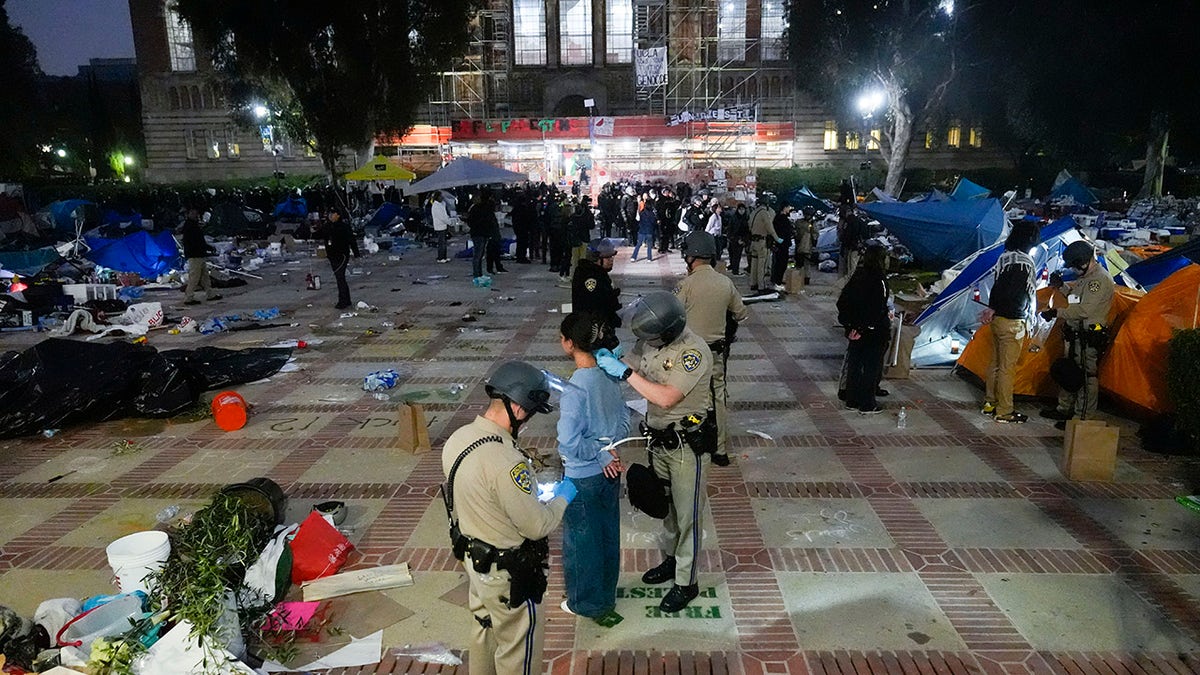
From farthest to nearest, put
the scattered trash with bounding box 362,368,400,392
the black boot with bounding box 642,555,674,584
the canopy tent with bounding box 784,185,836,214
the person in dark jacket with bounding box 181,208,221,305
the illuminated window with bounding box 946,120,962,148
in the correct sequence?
1. the illuminated window with bounding box 946,120,962,148
2. the canopy tent with bounding box 784,185,836,214
3. the person in dark jacket with bounding box 181,208,221,305
4. the scattered trash with bounding box 362,368,400,392
5. the black boot with bounding box 642,555,674,584

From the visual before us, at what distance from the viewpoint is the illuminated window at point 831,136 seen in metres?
43.3

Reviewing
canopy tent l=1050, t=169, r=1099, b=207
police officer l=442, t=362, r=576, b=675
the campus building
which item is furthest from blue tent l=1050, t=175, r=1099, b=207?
police officer l=442, t=362, r=576, b=675

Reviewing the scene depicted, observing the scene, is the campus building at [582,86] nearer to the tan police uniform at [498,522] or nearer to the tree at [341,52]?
the tree at [341,52]

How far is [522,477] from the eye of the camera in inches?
119

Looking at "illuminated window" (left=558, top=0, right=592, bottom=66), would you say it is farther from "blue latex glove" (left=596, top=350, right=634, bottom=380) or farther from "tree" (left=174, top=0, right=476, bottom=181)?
"blue latex glove" (left=596, top=350, right=634, bottom=380)

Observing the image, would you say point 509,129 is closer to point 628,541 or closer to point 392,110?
point 392,110

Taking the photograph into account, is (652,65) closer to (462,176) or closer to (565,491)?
(462,176)

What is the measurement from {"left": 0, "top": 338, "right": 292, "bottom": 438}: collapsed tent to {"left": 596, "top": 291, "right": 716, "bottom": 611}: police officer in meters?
6.26

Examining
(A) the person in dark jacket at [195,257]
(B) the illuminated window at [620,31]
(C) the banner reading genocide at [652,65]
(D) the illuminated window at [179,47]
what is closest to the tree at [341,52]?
(C) the banner reading genocide at [652,65]

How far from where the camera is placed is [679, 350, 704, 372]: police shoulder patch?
4.03 m

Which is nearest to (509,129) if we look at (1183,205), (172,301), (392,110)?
(392,110)

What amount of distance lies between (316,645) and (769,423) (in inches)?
194

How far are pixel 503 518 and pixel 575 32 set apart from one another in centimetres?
4507

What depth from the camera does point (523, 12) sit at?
143 ft
